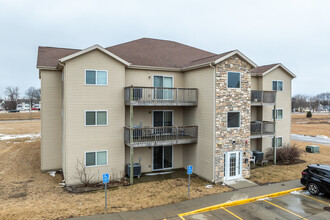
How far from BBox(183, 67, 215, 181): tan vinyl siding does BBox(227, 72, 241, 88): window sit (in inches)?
50.3

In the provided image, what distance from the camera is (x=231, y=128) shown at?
48.8 ft

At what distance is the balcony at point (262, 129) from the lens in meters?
18.1

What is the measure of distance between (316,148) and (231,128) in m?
14.5

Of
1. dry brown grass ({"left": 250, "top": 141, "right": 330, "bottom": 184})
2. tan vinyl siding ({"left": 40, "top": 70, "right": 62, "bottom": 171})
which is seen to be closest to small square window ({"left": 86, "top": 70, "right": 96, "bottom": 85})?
tan vinyl siding ({"left": 40, "top": 70, "right": 62, "bottom": 171})

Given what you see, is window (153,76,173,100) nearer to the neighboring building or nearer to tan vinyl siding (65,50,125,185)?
the neighboring building

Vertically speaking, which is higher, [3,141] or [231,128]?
[231,128]

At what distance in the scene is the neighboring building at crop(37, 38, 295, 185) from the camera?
14.0m

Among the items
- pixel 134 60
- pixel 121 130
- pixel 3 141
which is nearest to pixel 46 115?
pixel 121 130

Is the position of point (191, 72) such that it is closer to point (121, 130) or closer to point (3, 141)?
point (121, 130)

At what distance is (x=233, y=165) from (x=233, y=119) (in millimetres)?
3030

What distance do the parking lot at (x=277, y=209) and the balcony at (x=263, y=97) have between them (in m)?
8.45

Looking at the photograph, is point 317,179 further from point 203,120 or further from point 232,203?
point 203,120

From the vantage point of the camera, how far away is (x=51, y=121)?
16.6 m

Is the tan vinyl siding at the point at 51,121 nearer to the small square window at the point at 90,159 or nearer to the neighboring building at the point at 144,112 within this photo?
the neighboring building at the point at 144,112
